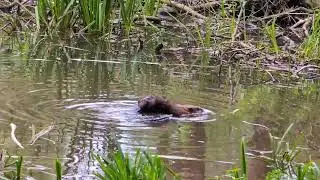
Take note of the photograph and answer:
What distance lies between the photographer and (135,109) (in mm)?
5445

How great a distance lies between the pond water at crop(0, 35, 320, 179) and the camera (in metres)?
4.20

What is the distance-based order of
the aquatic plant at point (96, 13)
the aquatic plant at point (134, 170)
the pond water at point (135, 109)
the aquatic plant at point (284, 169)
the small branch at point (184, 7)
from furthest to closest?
1. the small branch at point (184, 7)
2. the aquatic plant at point (96, 13)
3. the pond water at point (135, 109)
4. the aquatic plant at point (284, 169)
5. the aquatic plant at point (134, 170)

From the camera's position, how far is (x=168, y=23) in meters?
11.3

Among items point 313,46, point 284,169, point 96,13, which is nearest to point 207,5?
point 96,13

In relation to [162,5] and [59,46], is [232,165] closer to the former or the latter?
[59,46]

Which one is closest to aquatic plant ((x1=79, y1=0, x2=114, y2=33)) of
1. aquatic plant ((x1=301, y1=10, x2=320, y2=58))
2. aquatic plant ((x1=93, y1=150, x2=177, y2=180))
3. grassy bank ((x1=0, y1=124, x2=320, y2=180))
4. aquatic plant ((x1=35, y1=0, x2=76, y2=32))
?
aquatic plant ((x1=35, y1=0, x2=76, y2=32))

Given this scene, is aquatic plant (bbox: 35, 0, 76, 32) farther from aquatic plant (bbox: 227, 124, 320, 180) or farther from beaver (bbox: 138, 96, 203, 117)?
aquatic plant (bbox: 227, 124, 320, 180)

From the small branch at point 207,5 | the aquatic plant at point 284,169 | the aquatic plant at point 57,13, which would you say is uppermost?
the small branch at point 207,5

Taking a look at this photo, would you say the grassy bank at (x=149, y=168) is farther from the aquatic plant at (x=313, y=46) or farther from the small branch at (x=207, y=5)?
the small branch at (x=207, y=5)

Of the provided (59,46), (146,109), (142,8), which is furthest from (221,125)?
(142,8)

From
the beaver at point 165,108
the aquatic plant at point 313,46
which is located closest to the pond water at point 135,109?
the beaver at point 165,108

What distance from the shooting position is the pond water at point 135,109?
420cm

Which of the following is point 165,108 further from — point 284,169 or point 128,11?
point 128,11

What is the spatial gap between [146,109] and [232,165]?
4.41 feet
